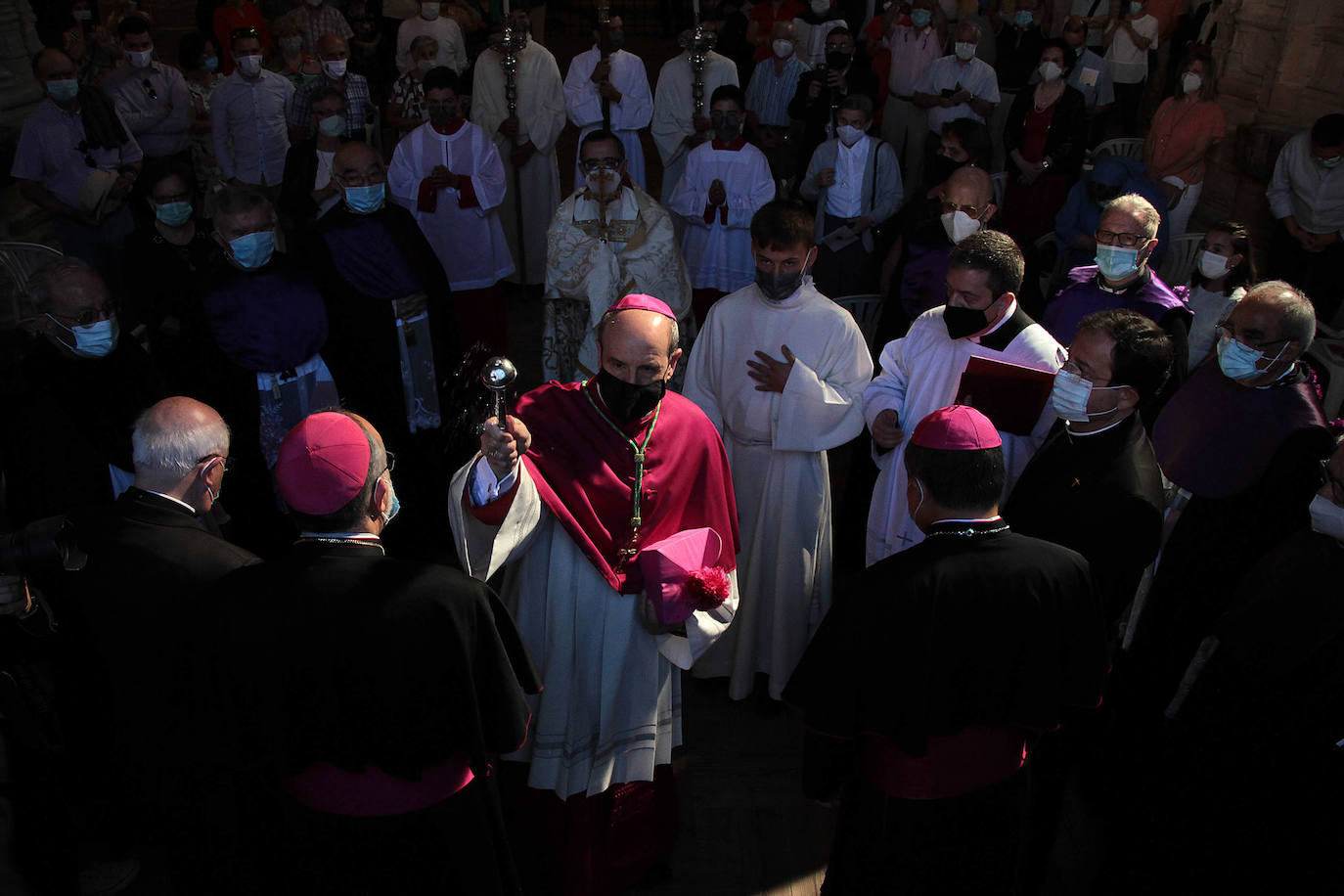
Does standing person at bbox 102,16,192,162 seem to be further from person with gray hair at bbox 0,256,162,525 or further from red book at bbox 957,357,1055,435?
red book at bbox 957,357,1055,435

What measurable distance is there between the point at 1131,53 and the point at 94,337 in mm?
10614

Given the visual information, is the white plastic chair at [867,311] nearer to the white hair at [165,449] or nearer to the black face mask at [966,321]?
the black face mask at [966,321]

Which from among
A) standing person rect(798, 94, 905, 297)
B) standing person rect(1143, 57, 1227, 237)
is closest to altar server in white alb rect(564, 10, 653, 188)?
standing person rect(798, 94, 905, 297)

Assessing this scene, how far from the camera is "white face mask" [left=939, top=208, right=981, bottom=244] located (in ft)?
18.4

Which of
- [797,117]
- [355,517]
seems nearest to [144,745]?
[355,517]

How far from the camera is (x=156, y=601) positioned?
9.24 ft

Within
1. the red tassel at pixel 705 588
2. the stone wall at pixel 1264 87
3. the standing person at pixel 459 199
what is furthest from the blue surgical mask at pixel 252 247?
the stone wall at pixel 1264 87

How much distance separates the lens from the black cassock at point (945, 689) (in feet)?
8.61

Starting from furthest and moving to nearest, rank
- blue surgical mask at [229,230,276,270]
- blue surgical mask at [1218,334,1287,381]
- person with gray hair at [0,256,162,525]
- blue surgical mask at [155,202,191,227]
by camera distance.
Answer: blue surgical mask at [155,202,191,227] → blue surgical mask at [229,230,276,270] → blue surgical mask at [1218,334,1287,381] → person with gray hair at [0,256,162,525]

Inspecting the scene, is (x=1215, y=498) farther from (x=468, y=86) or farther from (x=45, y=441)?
(x=468, y=86)

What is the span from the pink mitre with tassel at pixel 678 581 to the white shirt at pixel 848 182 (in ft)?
15.7

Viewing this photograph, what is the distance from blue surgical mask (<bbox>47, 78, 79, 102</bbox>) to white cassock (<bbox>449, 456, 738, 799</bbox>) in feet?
18.1

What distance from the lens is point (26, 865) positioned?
274 centimetres

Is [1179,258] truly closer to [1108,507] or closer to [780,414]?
[780,414]
